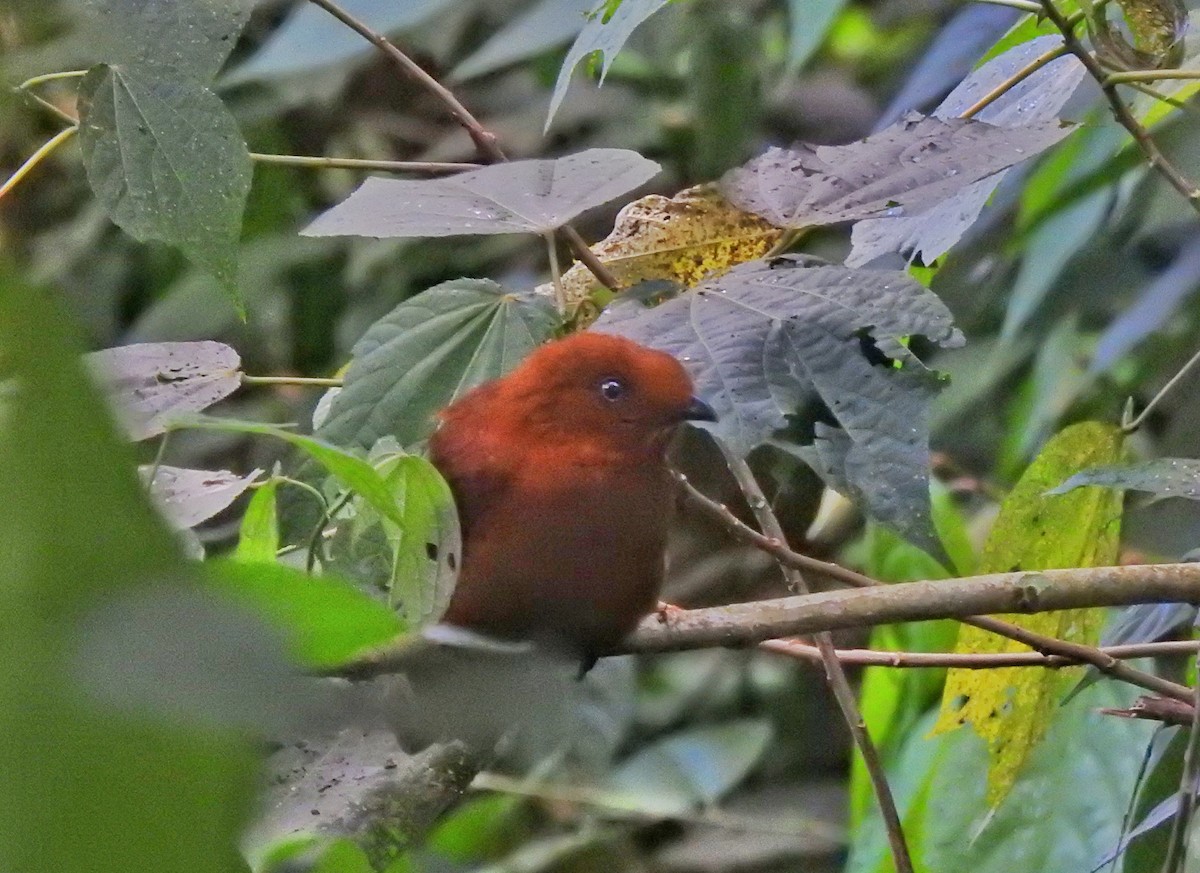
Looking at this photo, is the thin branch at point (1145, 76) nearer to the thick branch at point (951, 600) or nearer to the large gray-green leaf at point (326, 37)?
the thick branch at point (951, 600)

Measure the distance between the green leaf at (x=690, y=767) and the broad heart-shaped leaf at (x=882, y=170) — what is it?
7.84 ft

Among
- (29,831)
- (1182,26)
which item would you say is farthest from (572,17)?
(29,831)

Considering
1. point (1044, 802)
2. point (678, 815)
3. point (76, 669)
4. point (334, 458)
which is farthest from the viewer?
point (678, 815)

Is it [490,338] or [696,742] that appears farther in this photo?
[696,742]

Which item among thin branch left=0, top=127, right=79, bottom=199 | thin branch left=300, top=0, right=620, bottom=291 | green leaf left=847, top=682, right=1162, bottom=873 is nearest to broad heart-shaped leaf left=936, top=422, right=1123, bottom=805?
green leaf left=847, top=682, right=1162, bottom=873

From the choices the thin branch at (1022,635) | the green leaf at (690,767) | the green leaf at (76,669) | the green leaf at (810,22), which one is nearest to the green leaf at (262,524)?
the thin branch at (1022,635)

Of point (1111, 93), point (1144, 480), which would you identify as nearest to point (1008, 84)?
point (1111, 93)

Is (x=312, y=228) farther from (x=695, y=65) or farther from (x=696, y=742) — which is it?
(x=696, y=742)

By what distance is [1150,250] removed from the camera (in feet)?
10.7

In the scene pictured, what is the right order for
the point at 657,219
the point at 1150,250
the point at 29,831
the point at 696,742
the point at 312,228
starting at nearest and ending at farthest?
the point at 29,831, the point at 312,228, the point at 657,219, the point at 1150,250, the point at 696,742

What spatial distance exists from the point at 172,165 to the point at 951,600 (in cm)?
89

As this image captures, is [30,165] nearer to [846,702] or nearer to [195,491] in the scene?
[195,491]

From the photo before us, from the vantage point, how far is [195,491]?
1.48 meters

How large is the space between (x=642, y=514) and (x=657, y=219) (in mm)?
366
